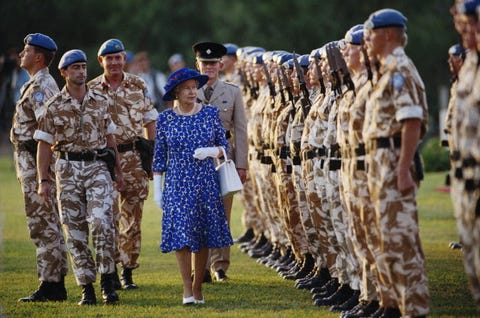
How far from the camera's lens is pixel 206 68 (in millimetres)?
15250

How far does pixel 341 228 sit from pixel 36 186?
3325 mm

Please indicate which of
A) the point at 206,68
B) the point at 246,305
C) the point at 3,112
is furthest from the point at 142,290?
the point at 3,112

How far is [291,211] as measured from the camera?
14.9m

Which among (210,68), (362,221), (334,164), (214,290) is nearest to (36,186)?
(214,290)

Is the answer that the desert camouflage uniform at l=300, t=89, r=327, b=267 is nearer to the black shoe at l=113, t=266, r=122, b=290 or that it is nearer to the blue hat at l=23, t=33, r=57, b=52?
the black shoe at l=113, t=266, r=122, b=290

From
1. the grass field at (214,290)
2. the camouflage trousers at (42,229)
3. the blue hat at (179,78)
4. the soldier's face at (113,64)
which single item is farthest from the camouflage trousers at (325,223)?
the soldier's face at (113,64)

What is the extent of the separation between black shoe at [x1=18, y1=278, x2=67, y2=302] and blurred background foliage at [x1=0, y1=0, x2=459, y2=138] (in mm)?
28683

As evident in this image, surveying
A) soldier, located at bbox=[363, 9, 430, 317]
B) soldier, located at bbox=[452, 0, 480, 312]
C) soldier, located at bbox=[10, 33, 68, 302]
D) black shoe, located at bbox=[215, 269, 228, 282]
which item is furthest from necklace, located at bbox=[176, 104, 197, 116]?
soldier, located at bbox=[452, 0, 480, 312]

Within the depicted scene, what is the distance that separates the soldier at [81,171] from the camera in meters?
12.9

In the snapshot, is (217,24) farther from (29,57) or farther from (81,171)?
(81,171)

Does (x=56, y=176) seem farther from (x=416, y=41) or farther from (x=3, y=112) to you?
(x=416, y=41)

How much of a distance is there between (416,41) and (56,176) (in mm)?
32642

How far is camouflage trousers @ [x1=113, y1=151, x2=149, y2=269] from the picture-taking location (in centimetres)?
1467

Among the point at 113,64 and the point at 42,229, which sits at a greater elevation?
the point at 113,64
